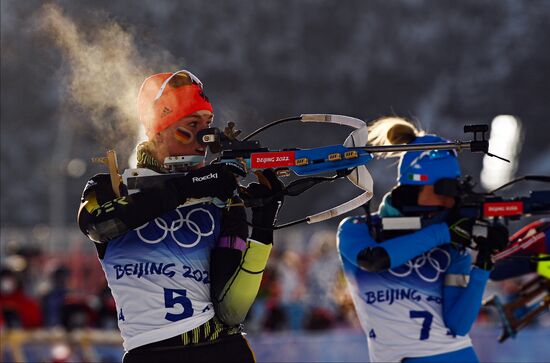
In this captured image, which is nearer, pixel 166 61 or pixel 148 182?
pixel 148 182

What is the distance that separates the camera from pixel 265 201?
14.5ft

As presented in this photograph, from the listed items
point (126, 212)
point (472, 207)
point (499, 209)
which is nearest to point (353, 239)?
point (472, 207)

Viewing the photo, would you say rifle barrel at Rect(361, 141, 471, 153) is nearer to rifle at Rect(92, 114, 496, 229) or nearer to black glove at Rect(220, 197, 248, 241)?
rifle at Rect(92, 114, 496, 229)

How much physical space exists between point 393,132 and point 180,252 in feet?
6.95

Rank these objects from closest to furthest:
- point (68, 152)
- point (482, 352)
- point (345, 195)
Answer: point (482, 352)
point (68, 152)
point (345, 195)

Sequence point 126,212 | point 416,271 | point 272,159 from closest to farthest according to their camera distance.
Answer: point 126,212 → point 272,159 → point 416,271

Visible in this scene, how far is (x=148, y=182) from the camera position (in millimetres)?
4312

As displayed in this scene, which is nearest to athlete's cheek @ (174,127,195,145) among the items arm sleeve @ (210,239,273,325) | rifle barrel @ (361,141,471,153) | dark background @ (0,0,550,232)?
arm sleeve @ (210,239,273,325)

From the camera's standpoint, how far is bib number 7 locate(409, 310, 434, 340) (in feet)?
19.1

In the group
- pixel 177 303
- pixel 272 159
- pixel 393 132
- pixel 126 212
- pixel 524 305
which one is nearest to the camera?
pixel 126 212

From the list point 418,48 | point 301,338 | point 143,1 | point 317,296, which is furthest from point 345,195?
point 143,1

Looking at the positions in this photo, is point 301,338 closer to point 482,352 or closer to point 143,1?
point 482,352

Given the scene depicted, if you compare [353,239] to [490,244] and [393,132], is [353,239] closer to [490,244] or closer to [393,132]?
[393,132]

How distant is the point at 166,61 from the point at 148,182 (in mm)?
→ 1536
